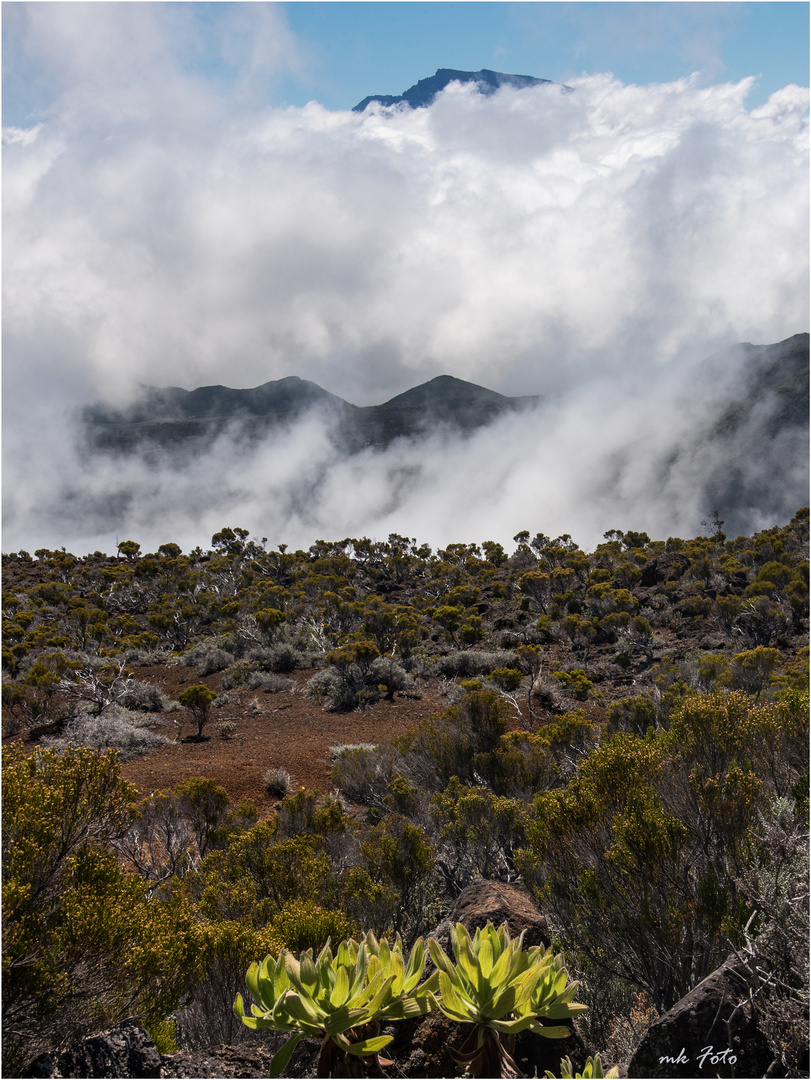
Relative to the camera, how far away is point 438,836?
7188 mm

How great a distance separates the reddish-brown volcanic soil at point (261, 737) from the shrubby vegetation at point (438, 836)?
502mm

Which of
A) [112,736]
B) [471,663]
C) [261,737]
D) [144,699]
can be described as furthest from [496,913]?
[144,699]

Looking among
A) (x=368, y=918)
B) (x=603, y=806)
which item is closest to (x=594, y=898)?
(x=603, y=806)

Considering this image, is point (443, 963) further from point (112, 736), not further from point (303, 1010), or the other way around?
point (112, 736)

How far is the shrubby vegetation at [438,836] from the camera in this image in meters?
2.73

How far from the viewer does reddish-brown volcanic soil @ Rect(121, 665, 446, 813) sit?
1134 cm

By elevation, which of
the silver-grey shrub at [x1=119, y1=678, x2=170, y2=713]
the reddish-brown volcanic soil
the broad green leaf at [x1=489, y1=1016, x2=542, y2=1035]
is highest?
the broad green leaf at [x1=489, y1=1016, x2=542, y2=1035]

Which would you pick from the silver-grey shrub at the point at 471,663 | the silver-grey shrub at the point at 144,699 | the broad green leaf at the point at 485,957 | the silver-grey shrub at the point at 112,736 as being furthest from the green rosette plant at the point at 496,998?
the silver-grey shrub at the point at 471,663

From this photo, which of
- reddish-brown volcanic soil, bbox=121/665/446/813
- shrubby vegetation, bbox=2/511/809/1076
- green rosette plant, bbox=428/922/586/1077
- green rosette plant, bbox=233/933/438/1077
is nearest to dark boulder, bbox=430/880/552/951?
shrubby vegetation, bbox=2/511/809/1076

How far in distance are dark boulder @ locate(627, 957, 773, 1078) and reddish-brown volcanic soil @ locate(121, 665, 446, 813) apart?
8677 millimetres

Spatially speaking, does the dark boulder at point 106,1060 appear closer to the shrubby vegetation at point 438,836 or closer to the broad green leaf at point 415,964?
the shrubby vegetation at point 438,836

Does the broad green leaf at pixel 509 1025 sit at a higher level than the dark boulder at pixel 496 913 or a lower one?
higher

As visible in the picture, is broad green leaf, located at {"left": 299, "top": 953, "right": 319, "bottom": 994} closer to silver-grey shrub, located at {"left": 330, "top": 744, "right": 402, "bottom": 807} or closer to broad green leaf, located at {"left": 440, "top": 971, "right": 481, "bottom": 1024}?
broad green leaf, located at {"left": 440, "top": 971, "right": 481, "bottom": 1024}

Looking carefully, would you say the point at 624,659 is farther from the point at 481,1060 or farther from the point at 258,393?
the point at 258,393
